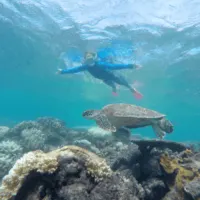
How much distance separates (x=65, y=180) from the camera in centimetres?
306

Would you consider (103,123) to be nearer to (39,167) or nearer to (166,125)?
(166,125)

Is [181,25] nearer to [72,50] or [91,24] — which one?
[91,24]

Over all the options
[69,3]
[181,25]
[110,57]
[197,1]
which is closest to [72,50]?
[110,57]

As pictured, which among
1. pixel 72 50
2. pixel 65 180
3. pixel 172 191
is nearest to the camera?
pixel 65 180

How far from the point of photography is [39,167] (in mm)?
3154

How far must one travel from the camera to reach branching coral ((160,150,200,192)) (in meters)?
4.02

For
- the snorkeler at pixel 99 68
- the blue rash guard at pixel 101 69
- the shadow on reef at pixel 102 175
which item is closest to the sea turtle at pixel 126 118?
the shadow on reef at pixel 102 175

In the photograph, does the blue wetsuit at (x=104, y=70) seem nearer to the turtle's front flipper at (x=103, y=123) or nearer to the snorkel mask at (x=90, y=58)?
the snorkel mask at (x=90, y=58)

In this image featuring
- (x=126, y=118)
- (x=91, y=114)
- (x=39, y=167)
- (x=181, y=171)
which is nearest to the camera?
(x=39, y=167)

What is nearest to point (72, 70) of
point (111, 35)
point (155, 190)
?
point (155, 190)

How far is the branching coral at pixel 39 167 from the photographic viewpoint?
308cm

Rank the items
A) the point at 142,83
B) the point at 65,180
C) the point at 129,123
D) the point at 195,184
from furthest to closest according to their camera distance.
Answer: the point at 142,83 < the point at 129,123 < the point at 195,184 < the point at 65,180

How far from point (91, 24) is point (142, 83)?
863 inches

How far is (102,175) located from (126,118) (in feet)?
13.6
